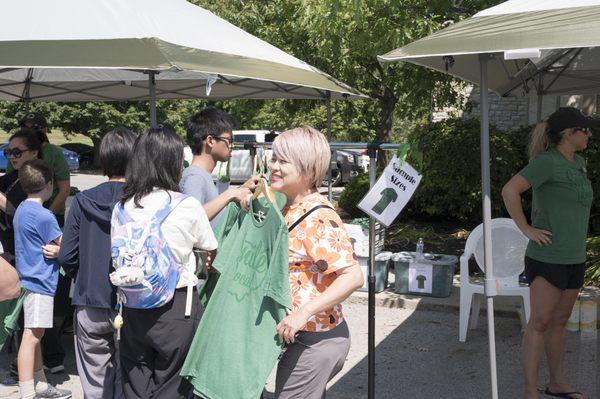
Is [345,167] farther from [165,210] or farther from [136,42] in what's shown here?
[165,210]

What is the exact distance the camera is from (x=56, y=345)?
5.33m

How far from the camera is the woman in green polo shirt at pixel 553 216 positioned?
419cm

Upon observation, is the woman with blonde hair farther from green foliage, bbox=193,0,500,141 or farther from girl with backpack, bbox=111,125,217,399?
green foliage, bbox=193,0,500,141

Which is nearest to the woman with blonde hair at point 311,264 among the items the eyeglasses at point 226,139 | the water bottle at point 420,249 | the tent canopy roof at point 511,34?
the tent canopy roof at point 511,34

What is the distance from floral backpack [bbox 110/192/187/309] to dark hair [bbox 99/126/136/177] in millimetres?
743

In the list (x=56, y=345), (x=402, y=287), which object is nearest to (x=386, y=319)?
(x=402, y=287)

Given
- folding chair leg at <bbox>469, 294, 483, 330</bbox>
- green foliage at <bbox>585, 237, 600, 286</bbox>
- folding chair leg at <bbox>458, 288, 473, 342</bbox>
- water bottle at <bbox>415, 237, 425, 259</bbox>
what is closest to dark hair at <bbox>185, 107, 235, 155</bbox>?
folding chair leg at <bbox>458, 288, 473, 342</bbox>

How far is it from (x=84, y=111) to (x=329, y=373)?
3064cm

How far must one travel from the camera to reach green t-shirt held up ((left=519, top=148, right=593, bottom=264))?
4184 millimetres

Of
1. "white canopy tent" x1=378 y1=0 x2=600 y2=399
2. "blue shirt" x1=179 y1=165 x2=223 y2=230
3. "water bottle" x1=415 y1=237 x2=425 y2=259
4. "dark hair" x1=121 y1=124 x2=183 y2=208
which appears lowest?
"water bottle" x1=415 y1=237 x2=425 y2=259

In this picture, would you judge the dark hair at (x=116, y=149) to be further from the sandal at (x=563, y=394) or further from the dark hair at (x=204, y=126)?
the sandal at (x=563, y=394)

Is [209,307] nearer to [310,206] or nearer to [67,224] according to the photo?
[310,206]

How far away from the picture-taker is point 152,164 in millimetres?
3211

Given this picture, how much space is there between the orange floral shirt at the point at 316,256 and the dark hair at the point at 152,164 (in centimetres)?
64
